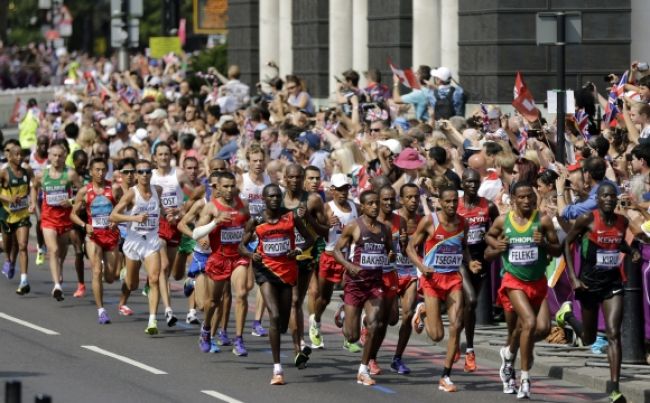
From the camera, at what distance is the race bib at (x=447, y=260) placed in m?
16.7

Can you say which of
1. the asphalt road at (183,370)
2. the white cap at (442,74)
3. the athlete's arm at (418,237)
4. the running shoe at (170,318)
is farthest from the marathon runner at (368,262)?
the white cap at (442,74)

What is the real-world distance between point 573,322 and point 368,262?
83.9 inches

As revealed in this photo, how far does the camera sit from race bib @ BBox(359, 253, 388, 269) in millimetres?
16688

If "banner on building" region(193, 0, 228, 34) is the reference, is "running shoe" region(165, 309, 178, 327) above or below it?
below

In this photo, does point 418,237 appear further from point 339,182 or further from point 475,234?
point 339,182

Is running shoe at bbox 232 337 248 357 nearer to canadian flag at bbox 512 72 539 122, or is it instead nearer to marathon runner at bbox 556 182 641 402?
marathon runner at bbox 556 182 641 402

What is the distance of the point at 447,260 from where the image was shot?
1672 centimetres

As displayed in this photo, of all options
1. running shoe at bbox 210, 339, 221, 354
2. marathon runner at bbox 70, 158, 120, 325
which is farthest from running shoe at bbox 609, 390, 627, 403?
marathon runner at bbox 70, 158, 120, 325

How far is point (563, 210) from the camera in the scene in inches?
683

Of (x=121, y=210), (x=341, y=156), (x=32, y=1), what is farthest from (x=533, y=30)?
(x=32, y=1)

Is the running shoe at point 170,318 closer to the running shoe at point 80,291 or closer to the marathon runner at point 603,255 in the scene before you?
the running shoe at point 80,291

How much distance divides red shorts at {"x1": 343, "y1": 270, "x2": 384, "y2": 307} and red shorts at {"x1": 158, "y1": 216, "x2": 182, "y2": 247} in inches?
184

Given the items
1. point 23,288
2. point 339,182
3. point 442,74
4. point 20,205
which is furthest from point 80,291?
point 339,182

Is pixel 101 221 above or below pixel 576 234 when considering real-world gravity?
below
